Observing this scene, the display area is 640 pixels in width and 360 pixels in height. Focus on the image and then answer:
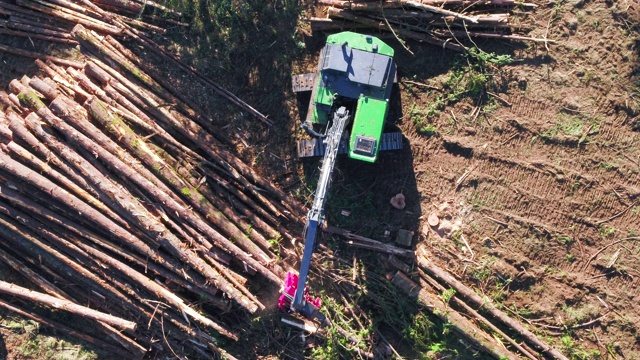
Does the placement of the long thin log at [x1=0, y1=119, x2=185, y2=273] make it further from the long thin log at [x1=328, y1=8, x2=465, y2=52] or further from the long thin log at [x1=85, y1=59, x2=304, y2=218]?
the long thin log at [x1=328, y1=8, x2=465, y2=52]

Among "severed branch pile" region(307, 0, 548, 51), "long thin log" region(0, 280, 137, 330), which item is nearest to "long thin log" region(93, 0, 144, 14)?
"severed branch pile" region(307, 0, 548, 51)

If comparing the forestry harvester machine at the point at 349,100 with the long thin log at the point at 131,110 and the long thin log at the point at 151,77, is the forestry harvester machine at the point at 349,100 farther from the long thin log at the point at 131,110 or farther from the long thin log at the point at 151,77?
the long thin log at the point at 131,110

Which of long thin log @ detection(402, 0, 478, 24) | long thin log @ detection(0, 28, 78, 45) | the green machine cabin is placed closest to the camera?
the green machine cabin

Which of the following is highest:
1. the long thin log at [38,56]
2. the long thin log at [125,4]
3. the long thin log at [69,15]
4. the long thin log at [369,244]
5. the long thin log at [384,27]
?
the long thin log at [384,27]

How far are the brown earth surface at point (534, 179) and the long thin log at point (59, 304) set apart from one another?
4.04 ft

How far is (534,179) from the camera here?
1423 centimetres

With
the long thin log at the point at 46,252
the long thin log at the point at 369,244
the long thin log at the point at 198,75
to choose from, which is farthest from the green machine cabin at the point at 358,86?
the long thin log at the point at 46,252

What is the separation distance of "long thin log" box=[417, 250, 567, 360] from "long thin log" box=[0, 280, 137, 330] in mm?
7684

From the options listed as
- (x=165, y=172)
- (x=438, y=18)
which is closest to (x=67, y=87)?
(x=165, y=172)

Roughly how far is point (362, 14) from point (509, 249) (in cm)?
731

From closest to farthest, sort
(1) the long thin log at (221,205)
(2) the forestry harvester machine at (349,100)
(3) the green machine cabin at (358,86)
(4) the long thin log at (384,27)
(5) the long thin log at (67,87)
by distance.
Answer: (2) the forestry harvester machine at (349,100) → (3) the green machine cabin at (358,86) → (1) the long thin log at (221,205) → (5) the long thin log at (67,87) → (4) the long thin log at (384,27)

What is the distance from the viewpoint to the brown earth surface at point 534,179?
14016mm

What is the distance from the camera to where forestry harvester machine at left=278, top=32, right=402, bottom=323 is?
13.0 metres

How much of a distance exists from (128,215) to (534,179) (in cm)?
1039
